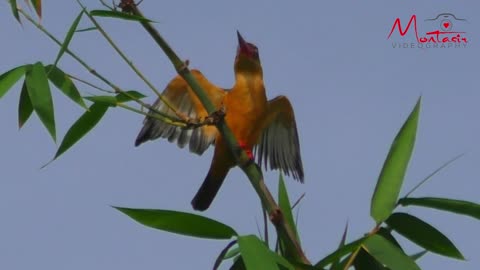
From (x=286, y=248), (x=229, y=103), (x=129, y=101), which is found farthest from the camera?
(x=229, y=103)

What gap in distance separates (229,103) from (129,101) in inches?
79.9

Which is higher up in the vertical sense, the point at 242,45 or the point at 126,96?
the point at 242,45

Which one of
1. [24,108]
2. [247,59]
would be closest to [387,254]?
[24,108]

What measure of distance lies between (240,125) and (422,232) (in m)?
2.10

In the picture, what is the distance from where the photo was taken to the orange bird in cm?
427

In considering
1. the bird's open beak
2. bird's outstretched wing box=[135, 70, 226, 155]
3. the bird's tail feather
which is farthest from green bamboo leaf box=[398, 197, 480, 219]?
the bird's open beak

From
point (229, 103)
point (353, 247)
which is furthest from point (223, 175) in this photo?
point (353, 247)

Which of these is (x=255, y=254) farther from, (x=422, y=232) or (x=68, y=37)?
(x=68, y=37)

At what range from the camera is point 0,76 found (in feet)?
7.85

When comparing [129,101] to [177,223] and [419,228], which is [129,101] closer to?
[177,223]

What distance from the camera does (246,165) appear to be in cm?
208

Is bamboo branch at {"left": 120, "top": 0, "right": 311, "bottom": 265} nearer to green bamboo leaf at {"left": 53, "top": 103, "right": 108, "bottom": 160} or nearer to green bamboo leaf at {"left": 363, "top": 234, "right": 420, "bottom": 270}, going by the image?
green bamboo leaf at {"left": 363, "top": 234, "right": 420, "bottom": 270}

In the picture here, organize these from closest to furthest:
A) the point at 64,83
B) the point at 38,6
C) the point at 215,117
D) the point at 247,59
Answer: the point at 215,117, the point at 64,83, the point at 38,6, the point at 247,59

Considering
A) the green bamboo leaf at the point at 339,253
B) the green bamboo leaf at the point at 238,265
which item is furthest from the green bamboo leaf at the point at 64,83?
the green bamboo leaf at the point at 339,253
